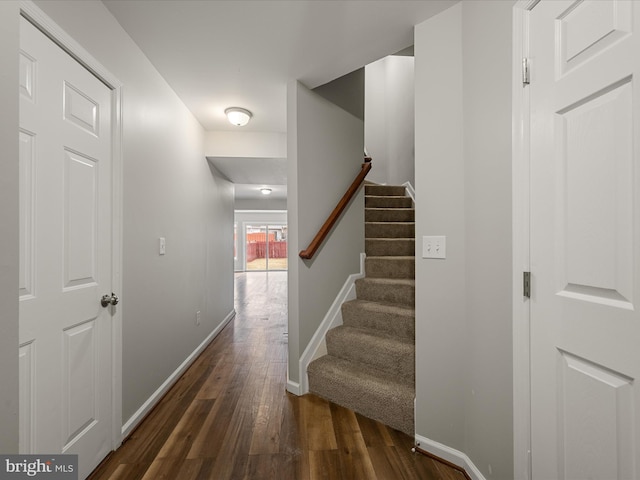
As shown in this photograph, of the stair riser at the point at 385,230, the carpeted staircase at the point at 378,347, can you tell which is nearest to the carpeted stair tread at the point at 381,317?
the carpeted staircase at the point at 378,347

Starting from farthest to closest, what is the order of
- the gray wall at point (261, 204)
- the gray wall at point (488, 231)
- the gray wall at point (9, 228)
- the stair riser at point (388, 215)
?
the gray wall at point (261, 204) → the stair riser at point (388, 215) → the gray wall at point (488, 231) → the gray wall at point (9, 228)

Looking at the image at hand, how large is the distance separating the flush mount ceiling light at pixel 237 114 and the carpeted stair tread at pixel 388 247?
1.74 meters

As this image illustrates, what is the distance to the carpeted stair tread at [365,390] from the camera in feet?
5.80

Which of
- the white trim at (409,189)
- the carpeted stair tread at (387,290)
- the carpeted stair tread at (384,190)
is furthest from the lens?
the white trim at (409,189)

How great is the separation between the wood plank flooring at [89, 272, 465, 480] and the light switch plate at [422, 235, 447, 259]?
1091 mm

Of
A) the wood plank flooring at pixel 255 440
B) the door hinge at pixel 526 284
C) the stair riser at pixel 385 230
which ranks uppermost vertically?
the stair riser at pixel 385 230

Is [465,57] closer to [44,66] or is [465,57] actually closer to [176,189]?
[44,66]

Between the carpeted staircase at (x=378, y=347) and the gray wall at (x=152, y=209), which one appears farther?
the carpeted staircase at (x=378, y=347)

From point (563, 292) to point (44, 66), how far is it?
213 centimetres

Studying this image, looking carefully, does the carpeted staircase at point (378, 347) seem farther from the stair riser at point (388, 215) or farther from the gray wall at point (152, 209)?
the gray wall at point (152, 209)

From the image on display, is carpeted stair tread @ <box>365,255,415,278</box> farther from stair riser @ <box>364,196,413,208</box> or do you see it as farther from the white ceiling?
the white ceiling

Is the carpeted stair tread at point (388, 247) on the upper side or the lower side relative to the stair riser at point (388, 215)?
lower

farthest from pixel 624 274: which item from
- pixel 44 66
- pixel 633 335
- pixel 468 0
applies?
pixel 44 66

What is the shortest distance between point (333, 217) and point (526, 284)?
60.1 inches
